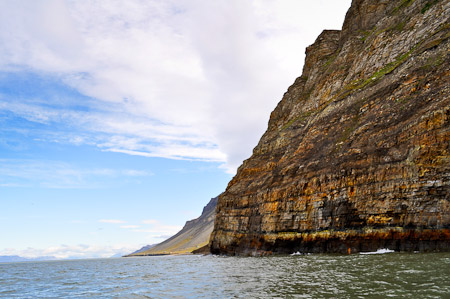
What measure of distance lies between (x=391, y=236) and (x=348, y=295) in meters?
21.5

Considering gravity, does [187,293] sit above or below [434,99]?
below

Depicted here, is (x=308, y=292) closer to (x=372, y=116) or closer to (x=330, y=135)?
(x=372, y=116)

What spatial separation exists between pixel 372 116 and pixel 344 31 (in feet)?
182

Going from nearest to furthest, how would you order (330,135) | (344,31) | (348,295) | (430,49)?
(348,295) < (430,49) < (330,135) < (344,31)

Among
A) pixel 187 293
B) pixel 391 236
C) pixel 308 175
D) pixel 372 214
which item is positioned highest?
pixel 308 175

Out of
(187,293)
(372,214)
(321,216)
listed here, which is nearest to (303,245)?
(321,216)

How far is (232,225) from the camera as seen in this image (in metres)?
68.1

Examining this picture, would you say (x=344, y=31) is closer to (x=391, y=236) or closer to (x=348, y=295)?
(x=391, y=236)

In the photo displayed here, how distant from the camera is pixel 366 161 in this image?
38.6 meters

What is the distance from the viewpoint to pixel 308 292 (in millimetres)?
14914

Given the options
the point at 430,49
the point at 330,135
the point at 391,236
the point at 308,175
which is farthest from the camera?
the point at 330,135

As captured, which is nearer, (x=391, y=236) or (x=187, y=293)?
(x=187, y=293)

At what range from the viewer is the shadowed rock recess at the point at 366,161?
30.5m

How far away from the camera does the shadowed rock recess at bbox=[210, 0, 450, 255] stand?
30531 millimetres
